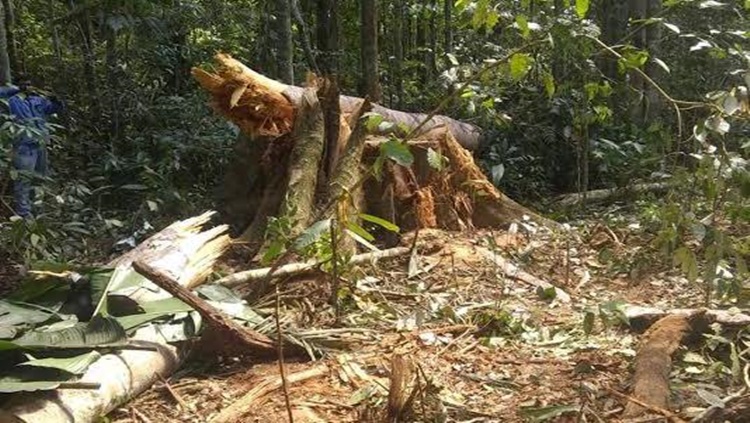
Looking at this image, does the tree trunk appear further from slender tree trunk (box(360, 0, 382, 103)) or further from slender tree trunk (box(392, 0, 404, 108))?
slender tree trunk (box(392, 0, 404, 108))

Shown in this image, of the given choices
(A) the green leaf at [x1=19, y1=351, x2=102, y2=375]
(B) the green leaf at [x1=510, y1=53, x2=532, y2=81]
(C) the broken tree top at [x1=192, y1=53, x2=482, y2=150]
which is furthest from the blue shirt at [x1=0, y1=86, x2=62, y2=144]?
(B) the green leaf at [x1=510, y1=53, x2=532, y2=81]

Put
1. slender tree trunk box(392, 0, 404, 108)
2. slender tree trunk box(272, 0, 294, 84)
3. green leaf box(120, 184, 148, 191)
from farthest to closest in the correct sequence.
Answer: slender tree trunk box(392, 0, 404, 108) → slender tree trunk box(272, 0, 294, 84) → green leaf box(120, 184, 148, 191)

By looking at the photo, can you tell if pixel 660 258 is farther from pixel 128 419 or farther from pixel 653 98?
pixel 653 98

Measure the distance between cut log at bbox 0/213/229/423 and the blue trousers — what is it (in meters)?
2.19

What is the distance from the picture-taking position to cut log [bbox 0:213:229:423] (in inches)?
113

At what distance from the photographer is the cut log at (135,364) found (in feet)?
9.45

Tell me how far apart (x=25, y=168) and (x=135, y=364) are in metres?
4.45

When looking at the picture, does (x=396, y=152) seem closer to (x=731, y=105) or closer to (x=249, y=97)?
(x=731, y=105)

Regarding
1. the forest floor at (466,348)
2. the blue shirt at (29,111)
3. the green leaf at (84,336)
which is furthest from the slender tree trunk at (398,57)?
the green leaf at (84,336)

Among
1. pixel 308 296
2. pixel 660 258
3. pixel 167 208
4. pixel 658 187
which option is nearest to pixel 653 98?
pixel 658 187

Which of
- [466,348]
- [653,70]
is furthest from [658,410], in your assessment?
[653,70]

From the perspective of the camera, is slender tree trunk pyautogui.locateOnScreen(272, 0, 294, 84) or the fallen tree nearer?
the fallen tree

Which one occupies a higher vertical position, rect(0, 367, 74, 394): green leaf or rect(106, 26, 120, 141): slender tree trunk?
rect(106, 26, 120, 141): slender tree trunk

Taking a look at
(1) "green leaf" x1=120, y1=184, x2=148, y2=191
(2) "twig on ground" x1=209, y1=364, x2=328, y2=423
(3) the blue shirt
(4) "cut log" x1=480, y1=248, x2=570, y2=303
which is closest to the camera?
(2) "twig on ground" x1=209, y1=364, x2=328, y2=423
